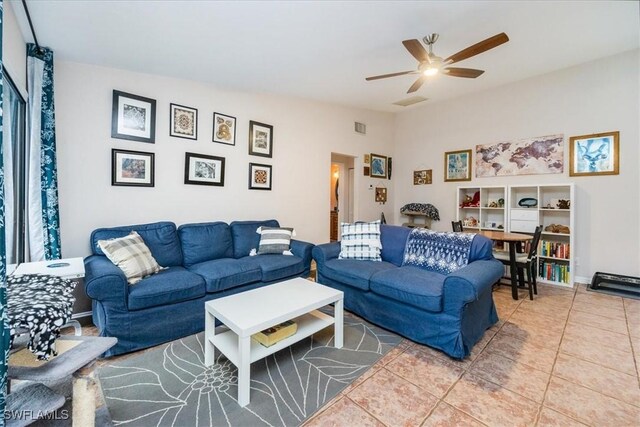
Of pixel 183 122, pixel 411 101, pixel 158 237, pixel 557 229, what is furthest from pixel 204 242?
pixel 557 229

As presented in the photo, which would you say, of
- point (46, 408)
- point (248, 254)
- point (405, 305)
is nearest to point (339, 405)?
point (405, 305)

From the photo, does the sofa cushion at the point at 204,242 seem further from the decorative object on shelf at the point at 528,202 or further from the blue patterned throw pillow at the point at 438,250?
the decorative object on shelf at the point at 528,202

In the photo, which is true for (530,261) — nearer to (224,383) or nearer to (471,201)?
(471,201)

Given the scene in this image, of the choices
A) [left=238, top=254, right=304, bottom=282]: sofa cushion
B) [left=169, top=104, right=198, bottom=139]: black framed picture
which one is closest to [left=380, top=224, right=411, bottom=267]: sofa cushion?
[left=238, top=254, right=304, bottom=282]: sofa cushion

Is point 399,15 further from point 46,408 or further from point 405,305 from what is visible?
point 46,408

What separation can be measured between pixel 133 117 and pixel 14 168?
107 cm

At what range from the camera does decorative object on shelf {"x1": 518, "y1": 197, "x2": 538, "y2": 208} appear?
157 inches

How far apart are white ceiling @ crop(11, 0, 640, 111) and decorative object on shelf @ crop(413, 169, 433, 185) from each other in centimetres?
211

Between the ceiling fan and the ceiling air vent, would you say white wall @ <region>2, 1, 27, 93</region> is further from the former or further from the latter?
the ceiling air vent

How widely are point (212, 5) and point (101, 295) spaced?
7.62ft

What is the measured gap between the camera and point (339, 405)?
61.4 inches

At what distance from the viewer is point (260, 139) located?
3.86 m

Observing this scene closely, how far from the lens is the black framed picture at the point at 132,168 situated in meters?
2.79

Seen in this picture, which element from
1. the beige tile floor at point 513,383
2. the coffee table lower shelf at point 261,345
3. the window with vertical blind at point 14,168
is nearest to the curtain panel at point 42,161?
the window with vertical blind at point 14,168
